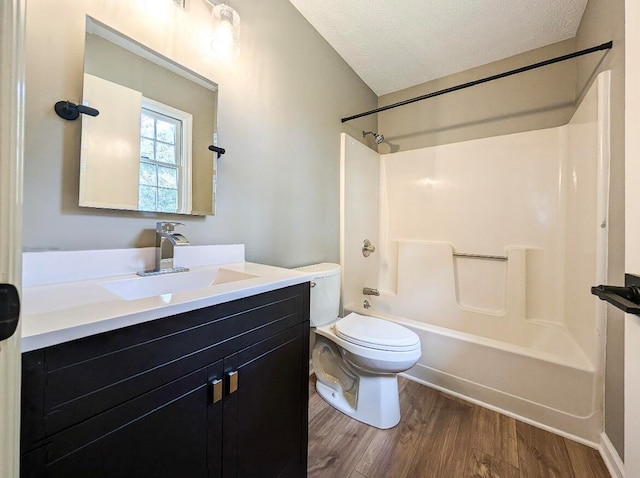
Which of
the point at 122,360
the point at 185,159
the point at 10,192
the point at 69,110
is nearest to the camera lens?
the point at 10,192

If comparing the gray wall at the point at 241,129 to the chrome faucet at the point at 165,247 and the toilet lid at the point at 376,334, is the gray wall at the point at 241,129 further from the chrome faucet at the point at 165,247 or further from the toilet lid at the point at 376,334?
the toilet lid at the point at 376,334

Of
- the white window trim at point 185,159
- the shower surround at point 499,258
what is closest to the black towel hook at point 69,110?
the white window trim at point 185,159

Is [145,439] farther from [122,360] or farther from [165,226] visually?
[165,226]

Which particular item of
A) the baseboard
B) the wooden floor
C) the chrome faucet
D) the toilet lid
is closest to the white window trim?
the chrome faucet

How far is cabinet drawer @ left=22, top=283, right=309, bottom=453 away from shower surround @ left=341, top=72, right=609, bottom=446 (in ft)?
4.55

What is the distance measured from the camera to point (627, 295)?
54cm

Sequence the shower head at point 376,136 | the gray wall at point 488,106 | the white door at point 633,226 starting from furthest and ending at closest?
1. the shower head at point 376,136
2. the gray wall at point 488,106
3. the white door at point 633,226

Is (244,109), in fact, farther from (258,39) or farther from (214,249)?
(214,249)

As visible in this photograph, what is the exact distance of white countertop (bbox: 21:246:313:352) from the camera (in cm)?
43

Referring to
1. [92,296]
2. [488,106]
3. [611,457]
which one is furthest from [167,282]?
[488,106]

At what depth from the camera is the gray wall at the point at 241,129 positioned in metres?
0.74

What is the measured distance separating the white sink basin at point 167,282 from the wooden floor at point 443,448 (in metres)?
0.90

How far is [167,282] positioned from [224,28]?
111cm

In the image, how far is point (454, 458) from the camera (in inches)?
45.0
